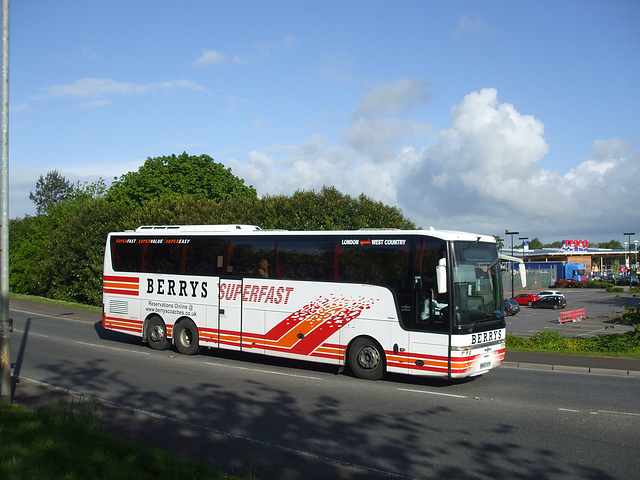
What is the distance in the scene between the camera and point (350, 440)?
25.8 feet

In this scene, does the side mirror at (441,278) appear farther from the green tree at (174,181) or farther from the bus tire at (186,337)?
the green tree at (174,181)

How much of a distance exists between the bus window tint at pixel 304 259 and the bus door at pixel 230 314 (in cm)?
144

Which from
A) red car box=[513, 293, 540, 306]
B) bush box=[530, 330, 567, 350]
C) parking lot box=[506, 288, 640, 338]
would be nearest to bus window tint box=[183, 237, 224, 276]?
bush box=[530, 330, 567, 350]

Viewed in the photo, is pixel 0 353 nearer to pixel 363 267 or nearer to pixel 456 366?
pixel 363 267

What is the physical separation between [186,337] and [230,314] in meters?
2.10

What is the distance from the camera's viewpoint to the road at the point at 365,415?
6.90 metres

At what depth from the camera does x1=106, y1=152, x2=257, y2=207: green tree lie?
48.2 meters

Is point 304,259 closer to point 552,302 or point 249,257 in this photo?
point 249,257

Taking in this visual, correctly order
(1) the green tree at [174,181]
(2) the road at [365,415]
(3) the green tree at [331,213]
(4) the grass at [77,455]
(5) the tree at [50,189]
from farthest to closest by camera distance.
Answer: (5) the tree at [50,189] < (1) the green tree at [174,181] < (3) the green tree at [331,213] < (2) the road at [365,415] < (4) the grass at [77,455]

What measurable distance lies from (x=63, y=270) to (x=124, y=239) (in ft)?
69.0

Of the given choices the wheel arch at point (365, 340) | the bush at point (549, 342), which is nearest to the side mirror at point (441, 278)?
the wheel arch at point (365, 340)

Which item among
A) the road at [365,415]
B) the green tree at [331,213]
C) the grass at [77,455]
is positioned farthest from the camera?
the green tree at [331,213]

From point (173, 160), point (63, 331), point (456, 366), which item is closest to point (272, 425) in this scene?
point (456, 366)

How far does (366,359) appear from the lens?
497 inches
